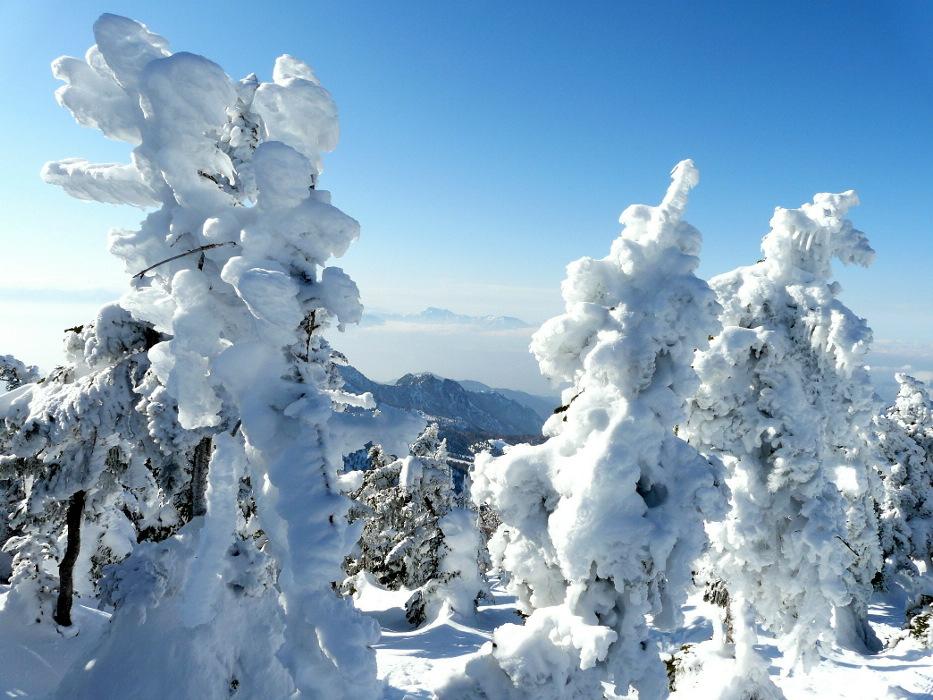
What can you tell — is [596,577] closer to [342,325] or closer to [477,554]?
[342,325]

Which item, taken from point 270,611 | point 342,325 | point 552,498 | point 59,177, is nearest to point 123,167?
point 59,177

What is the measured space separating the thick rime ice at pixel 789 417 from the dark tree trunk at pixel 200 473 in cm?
962

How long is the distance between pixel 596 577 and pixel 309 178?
5.73m

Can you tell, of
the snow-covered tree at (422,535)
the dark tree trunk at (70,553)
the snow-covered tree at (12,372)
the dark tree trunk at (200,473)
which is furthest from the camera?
the snow-covered tree at (422,535)

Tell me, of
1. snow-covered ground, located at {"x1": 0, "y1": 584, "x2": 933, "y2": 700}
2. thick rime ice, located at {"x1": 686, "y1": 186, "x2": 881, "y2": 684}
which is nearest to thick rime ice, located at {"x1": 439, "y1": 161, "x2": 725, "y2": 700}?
snow-covered ground, located at {"x1": 0, "y1": 584, "x2": 933, "y2": 700}

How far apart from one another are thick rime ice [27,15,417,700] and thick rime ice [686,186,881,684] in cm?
919

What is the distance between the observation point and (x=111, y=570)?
6.97 metres

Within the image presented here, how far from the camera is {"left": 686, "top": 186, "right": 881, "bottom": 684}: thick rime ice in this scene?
11.1 metres

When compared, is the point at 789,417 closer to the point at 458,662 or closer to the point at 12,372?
the point at 458,662

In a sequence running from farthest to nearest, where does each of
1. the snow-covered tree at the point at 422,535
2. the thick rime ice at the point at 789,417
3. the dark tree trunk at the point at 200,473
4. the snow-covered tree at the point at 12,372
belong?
the snow-covered tree at the point at 422,535 → the snow-covered tree at the point at 12,372 → the thick rime ice at the point at 789,417 → the dark tree trunk at the point at 200,473

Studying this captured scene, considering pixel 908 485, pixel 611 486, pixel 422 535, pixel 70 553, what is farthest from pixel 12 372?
pixel 908 485

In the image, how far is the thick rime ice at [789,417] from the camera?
11.1 metres

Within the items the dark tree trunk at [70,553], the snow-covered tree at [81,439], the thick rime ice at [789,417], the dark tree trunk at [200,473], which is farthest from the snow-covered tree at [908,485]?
the dark tree trunk at [70,553]

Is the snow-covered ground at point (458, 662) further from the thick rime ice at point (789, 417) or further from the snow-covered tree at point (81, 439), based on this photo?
the thick rime ice at point (789, 417)
